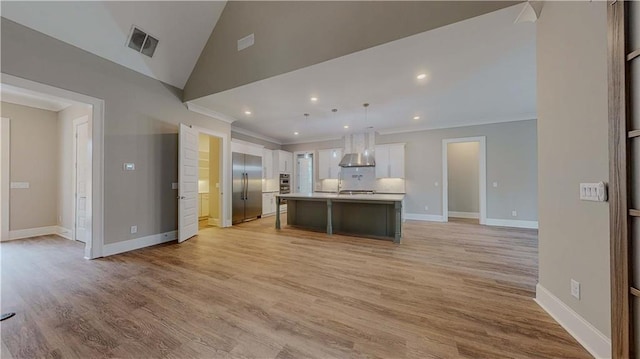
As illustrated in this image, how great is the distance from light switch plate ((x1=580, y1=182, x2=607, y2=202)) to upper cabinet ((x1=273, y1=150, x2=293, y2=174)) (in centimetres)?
736

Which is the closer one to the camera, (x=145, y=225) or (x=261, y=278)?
(x=261, y=278)

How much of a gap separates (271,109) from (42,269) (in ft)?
14.2

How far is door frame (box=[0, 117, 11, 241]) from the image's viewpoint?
422 cm

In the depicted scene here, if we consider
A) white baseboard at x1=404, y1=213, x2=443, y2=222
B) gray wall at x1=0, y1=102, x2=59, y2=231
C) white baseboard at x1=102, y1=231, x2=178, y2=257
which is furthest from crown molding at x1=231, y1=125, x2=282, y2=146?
white baseboard at x1=404, y1=213, x2=443, y2=222

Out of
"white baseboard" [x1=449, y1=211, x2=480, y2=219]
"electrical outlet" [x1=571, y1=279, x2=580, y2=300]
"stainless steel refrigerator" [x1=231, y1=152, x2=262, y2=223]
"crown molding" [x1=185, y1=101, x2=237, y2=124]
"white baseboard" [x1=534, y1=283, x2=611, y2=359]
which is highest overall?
"crown molding" [x1=185, y1=101, x2=237, y2=124]

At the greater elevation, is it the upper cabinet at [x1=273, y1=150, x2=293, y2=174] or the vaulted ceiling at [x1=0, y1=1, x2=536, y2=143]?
the vaulted ceiling at [x1=0, y1=1, x2=536, y2=143]

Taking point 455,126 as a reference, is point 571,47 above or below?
below

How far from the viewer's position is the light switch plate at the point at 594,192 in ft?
4.57

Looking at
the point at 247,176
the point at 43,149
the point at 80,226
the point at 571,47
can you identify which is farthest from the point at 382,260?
the point at 43,149

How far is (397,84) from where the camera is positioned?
370 centimetres

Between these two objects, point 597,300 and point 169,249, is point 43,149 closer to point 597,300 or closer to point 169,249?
point 169,249

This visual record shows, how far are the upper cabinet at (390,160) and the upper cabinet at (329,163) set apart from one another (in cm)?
141

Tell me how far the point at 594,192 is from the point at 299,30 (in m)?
3.58

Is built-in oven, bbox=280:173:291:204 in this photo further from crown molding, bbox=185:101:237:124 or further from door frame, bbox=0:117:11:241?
door frame, bbox=0:117:11:241
